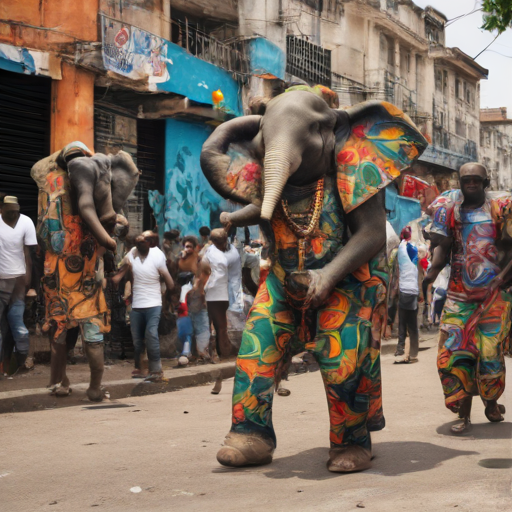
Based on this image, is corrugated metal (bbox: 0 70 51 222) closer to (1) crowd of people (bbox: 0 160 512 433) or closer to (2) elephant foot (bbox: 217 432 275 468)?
(1) crowd of people (bbox: 0 160 512 433)

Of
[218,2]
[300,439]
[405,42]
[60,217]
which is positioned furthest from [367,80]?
[300,439]

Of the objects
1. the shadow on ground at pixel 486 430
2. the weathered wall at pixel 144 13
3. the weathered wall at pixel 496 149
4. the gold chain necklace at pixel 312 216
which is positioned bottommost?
the shadow on ground at pixel 486 430

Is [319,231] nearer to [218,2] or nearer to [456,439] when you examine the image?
[456,439]

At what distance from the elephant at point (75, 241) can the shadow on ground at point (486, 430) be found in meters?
3.18

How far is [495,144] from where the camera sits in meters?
46.3

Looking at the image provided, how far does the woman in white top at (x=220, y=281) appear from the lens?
1186 centimetres

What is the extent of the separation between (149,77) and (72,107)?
1734 mm

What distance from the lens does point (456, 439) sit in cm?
628

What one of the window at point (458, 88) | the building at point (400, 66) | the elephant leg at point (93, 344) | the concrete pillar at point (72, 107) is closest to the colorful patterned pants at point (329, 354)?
the elephant leg at point (93, 344)

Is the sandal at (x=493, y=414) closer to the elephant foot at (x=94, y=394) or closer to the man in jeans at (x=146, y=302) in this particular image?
the elephant foot at (x=94, y=394)

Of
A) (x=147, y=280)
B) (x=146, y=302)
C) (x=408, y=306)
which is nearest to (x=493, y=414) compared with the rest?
(x=146, y=302)

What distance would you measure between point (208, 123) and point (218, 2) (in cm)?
310

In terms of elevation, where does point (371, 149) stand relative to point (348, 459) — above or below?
above

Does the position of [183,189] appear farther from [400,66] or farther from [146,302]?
[400,66]
